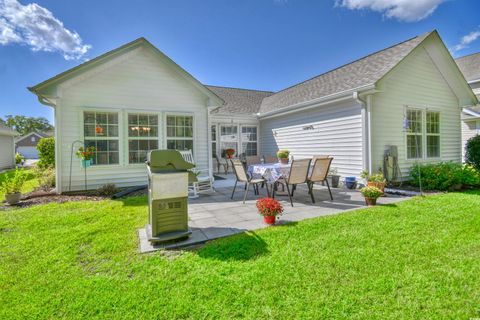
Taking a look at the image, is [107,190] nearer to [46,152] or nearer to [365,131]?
[46,152]

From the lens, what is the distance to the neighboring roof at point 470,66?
13.8 meters

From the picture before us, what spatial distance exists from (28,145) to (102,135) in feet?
143

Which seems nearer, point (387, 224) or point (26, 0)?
point (387, 224)

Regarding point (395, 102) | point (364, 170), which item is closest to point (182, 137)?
point (364, 170)

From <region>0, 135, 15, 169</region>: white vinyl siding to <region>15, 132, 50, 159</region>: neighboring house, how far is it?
22.2 meters

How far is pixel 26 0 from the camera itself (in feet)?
23.5

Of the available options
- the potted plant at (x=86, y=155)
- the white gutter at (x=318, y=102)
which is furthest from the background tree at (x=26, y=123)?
the white gutter at (x=318, y=102)

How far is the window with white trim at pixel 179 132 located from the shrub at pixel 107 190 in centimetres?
204

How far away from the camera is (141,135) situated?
7.24m

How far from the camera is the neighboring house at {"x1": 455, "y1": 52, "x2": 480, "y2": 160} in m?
11.6

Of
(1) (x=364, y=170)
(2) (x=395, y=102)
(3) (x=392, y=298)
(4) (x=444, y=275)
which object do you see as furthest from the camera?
(2) (x=395, y=102)

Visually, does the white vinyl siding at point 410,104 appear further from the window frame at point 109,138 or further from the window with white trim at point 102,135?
the window with white trim at point 102,135

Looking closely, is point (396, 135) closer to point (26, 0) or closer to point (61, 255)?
point (61, 255)

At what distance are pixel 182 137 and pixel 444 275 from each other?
7.05 m
